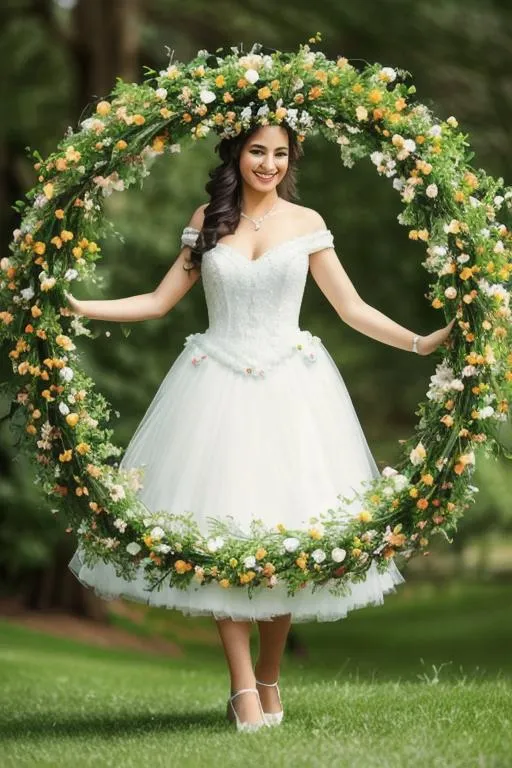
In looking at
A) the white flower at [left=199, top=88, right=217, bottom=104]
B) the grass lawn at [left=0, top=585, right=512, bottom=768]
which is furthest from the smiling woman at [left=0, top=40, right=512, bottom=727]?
the grass lawn at [left=0, top=585, right=512, bottom=768]

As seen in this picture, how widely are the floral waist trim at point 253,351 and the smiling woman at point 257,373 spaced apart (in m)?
0.01

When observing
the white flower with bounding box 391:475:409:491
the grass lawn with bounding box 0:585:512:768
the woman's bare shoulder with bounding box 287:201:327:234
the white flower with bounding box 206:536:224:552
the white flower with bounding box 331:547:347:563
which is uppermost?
the woman's bare shoulder with bounding box 287:201:327:234

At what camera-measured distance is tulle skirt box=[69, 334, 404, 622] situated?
6.22 meters

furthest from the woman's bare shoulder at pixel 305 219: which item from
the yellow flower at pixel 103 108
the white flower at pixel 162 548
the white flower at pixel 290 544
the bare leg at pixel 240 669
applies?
the bare leg at pixel 240 669

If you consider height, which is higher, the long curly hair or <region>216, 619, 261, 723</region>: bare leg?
the long curly hair

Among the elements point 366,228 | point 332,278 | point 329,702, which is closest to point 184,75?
point 332,278

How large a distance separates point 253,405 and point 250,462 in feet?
0.93

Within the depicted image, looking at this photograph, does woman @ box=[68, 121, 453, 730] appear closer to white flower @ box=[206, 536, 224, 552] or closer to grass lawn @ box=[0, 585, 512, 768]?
white flower @ box=[206, 536, 224, 552]

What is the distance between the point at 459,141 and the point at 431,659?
1684 centimetres

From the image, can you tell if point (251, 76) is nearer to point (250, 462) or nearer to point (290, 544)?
point (250, 462)

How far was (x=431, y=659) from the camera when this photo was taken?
2219 cm

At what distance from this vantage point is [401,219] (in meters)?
6.55

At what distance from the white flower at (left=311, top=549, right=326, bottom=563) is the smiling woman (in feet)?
0.12

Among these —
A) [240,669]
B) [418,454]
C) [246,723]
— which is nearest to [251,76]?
[418,454]
